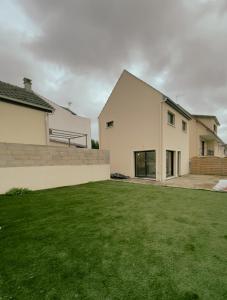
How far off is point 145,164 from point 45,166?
733 centimetres

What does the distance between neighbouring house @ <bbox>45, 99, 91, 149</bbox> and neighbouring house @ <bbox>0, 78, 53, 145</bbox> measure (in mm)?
5152

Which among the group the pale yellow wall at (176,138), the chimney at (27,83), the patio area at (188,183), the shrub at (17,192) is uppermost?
the chimney at (27,83)

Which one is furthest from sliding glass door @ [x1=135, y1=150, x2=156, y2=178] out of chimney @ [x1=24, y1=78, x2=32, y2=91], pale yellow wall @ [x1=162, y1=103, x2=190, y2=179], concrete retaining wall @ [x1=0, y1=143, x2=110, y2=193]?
chimney @ [x1=24, y1=78, x2=32, y2=91]

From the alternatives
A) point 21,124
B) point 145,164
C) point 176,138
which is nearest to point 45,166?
point 21,124

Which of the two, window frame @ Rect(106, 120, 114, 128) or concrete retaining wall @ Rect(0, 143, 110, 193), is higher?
window frame @ Rect(106, 120, 114, 128)

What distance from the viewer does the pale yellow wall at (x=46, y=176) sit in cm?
688

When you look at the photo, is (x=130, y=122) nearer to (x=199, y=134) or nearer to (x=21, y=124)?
(x=21, y=124)

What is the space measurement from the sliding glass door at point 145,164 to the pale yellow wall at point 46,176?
3445 mm

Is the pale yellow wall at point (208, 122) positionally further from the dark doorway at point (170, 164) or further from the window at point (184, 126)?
the dark doorway at point (170, 164)

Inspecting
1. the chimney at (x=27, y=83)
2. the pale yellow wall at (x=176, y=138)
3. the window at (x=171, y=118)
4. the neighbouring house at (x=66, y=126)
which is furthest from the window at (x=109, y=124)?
the chimney at (x=27, y=83)

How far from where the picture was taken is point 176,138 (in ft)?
44.1

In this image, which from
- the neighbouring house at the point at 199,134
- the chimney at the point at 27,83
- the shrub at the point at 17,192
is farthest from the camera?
the neighbouring house at the point at 199,134

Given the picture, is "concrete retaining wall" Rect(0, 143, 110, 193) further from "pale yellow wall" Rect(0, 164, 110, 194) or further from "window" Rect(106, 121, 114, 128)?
"window" Rect(106, 121, 114, 128)

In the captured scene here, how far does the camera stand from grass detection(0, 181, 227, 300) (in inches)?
72.9
